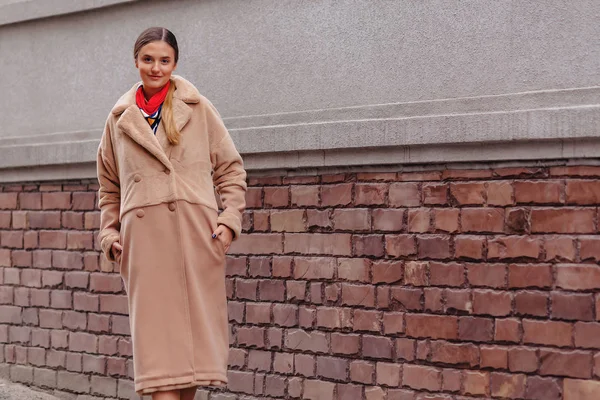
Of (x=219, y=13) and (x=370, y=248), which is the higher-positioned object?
(x=219, y=13)

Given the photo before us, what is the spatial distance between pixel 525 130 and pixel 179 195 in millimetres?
1889

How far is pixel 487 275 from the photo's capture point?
6.29 m

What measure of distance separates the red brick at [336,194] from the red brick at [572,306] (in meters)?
1.47

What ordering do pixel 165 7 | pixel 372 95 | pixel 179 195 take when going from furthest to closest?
1. pixel 165 7
2. pixel 372 95
3. pixel 179 195

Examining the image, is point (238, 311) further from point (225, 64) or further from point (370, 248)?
point (225, 64)

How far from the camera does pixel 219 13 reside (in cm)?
793

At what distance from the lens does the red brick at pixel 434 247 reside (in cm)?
648

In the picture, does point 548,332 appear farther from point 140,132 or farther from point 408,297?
point 140,132

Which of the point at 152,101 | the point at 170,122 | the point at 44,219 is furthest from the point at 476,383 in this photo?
the point at 44,219

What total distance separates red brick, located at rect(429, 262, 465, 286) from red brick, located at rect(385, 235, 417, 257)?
0.16 meters

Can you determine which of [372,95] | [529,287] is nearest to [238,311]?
[372,95]

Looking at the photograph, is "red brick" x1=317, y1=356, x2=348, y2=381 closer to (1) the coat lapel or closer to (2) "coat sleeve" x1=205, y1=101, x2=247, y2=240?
(2) "coat sleeve" x1=205, y1=101, x2=247, y2=240

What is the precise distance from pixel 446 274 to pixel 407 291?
0.29 m

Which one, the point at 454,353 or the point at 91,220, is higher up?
the point at 91,220
